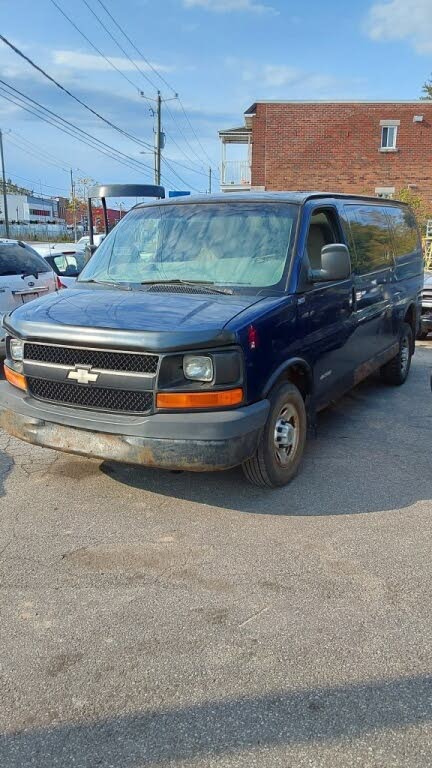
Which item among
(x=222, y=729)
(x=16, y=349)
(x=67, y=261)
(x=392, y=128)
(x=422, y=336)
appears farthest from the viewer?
(x=392, y=128)

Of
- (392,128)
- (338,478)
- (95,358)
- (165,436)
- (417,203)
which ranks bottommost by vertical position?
(338,478)

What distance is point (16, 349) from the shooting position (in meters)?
4.04

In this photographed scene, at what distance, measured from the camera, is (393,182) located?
1057 inches

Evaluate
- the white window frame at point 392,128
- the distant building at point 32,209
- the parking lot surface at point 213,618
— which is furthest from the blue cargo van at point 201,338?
the distant building at point 32,209

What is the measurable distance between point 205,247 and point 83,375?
1.48 metres

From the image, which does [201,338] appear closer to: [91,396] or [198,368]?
[198,368]

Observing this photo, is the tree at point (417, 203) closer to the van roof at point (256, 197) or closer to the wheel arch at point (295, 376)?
the van roof at point (256, 197)

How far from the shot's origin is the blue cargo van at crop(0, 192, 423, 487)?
343 cm

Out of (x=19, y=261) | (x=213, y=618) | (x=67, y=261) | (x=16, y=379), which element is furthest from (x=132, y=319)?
(x=67, y=261)

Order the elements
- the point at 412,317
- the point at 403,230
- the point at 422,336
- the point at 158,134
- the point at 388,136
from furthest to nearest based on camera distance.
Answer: the point at 158,134 < the point at 388,136 < the point at 422,336 < the point at 412,317 < the point at 403,230

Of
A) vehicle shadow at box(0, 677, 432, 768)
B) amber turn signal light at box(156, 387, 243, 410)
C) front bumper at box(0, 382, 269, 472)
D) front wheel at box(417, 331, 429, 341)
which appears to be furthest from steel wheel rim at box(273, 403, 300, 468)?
front wheel at box(417, 331, 429, 341)

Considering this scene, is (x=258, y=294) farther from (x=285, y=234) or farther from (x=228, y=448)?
(x=228, y=448)

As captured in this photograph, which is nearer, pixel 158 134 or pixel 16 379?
pixel 16 379

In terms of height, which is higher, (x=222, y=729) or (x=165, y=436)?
(x=165, y=436)
